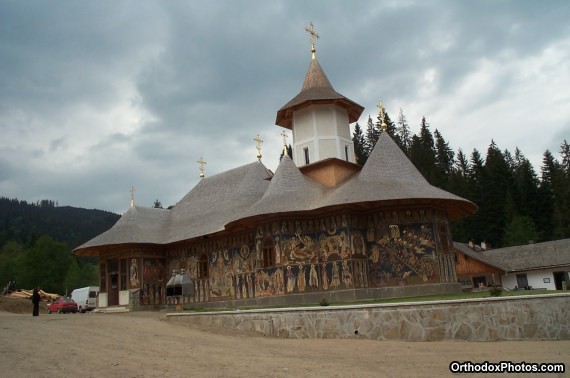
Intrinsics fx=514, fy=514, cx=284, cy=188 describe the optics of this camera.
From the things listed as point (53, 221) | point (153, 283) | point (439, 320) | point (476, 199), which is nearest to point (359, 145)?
point (476, 199)

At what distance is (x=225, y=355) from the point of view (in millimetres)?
11227

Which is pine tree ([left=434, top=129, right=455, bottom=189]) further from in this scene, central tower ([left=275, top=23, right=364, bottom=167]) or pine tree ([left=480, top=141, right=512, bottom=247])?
central tower ([left=275, top=23, right=364, bottom=167])

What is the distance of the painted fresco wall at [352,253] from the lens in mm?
19938

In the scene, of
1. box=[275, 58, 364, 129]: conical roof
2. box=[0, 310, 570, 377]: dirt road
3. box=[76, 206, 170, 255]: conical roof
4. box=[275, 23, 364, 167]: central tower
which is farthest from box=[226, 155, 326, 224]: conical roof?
box=[76, 206, 170, 255]: conical roof

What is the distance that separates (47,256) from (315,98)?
60.4 meters

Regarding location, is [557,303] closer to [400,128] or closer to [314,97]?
[314,97]

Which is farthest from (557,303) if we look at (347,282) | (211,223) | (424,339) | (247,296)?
(211,223)

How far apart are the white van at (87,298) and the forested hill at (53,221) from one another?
3625 inches

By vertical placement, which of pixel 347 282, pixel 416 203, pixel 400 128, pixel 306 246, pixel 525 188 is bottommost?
pixel 347 282

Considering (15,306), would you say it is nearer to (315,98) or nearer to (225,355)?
(315,98)

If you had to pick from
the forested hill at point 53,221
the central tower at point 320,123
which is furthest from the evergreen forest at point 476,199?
the forested hill at point 53,221

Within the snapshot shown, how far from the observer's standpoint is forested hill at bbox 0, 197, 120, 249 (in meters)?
139

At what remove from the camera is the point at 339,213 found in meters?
20.4

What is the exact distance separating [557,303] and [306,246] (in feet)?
32.8
